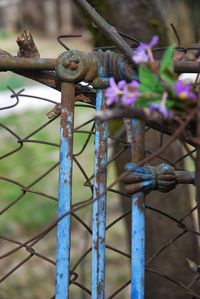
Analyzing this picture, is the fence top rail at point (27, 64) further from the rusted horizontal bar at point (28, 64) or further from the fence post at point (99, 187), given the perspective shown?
the fence post at point (99, 187)

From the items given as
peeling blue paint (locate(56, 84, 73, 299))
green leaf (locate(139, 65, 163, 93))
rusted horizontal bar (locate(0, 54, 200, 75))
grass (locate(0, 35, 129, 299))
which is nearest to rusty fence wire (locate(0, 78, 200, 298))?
grass (locate(0, 35, 129, 299))

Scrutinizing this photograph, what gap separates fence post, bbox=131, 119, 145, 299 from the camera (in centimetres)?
125

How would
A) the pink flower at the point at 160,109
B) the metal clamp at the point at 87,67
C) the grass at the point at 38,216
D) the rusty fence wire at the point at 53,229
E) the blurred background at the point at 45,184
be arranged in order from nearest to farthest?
the pink flower at the point at 160,109
the metal clamp at the point at 87,67
the rusty fence wire at the point at 53,229
the blurred background at the point at 45,184
the grass at the point at 38,216

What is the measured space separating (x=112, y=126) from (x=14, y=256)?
1.20 meters

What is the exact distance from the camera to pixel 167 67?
0.89 meters

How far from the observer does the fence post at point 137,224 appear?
1.25m

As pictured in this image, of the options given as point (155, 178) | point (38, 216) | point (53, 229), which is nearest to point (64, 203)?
point (155, 178)

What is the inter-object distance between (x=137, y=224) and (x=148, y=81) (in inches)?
16.8

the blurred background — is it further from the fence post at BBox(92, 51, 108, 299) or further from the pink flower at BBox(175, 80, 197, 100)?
the pink flower at BBox(175, 80, 197, 100)

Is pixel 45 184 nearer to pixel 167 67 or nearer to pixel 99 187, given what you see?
pixel 99 187

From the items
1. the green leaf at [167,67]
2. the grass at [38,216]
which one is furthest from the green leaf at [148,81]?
the grass at [38,216]

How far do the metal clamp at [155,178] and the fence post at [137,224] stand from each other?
0.09 ft

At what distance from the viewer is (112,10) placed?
2387 mm

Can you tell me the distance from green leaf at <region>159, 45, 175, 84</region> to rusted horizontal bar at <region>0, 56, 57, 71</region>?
1.17ft
